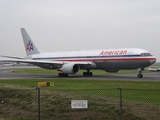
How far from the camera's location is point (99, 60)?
1743 inches

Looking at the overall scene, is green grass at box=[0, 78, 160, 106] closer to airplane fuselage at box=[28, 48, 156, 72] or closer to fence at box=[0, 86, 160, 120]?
fence at box=[0, 86, 160, 120]

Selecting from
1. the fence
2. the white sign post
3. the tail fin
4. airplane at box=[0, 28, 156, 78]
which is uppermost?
the tail fin

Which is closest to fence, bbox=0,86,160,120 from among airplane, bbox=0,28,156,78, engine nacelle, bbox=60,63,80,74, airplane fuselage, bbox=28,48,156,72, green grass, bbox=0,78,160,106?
green grass, bbox=0,78,160,106

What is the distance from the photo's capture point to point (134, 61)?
4053 centimetres

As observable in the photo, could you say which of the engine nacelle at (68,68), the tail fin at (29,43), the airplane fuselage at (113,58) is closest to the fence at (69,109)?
the airplane fuselage at (113,58)

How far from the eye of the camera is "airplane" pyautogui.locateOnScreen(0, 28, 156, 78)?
1588 inches

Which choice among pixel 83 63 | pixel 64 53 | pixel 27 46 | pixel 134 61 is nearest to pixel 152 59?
pixel 134 61

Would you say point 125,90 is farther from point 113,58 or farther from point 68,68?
point 68,68

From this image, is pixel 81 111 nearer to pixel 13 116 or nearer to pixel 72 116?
pixel 72 116

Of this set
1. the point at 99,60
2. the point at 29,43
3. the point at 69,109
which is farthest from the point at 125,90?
the point at 29,43

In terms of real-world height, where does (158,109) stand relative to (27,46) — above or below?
below

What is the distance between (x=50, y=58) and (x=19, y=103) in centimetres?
3480

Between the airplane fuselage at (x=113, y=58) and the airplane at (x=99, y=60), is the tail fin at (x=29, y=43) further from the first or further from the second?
the airplane fuselage at (x=113, y=58)

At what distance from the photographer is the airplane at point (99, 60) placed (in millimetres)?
40344
